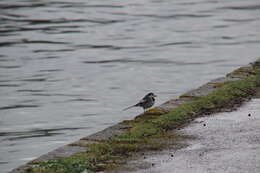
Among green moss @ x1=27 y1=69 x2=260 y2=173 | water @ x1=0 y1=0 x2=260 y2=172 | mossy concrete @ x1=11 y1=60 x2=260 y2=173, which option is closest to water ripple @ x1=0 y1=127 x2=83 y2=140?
water @ x1=0 y1=0 x2=260 y2=172

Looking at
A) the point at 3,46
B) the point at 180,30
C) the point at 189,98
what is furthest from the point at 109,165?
the point at 180,30

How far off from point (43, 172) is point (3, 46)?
643 inches

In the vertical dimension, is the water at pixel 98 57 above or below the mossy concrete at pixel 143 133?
below

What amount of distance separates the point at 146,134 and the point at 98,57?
12597mm

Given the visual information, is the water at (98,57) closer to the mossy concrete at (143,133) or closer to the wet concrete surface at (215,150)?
the mossy concrete at (143,133)

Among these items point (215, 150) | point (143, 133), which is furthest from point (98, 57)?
point (215, 150)

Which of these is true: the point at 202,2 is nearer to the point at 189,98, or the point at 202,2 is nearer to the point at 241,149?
the point at 189,98

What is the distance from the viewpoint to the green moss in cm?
821

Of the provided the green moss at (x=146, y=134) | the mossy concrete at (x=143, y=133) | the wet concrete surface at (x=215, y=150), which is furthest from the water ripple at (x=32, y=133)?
the wet concrete surface at (x=215, y=150)

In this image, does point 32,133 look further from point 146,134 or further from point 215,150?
point 215,150

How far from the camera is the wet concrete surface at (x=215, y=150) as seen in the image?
8.07 metres

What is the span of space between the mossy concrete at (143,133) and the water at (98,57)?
2412 mm

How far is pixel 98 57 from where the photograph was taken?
72.3 feet

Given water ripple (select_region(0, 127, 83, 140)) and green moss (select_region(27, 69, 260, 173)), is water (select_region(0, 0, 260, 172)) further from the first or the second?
green moss (select_region(27, 69, 260, 173))
